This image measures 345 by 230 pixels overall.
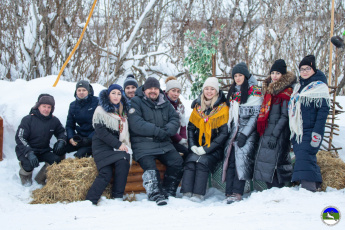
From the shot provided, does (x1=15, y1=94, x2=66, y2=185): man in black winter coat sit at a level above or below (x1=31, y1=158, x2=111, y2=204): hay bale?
above

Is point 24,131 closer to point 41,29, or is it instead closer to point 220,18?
point 41,29

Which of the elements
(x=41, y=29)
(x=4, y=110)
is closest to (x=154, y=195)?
(x=4, y=110)

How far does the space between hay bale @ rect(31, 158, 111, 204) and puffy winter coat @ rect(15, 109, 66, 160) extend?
430mm

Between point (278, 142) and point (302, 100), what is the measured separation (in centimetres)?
57

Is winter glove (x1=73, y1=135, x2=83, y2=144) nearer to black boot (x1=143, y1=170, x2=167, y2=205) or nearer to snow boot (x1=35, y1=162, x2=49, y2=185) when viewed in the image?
snow boot (x1=35, y1=162, x2=49, y2=185)

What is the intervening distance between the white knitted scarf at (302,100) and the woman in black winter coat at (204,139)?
2.72 feet

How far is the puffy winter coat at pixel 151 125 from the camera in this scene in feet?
13.1

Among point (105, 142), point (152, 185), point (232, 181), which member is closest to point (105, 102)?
point (105, 142)

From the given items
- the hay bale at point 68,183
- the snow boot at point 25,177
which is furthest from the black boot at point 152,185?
the snow boot at point 25,177

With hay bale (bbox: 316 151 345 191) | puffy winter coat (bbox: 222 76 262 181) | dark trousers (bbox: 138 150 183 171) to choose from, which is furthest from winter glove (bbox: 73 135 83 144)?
hay bale (bbox: 316 151 345 191)

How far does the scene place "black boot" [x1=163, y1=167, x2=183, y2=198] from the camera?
3.97 metres

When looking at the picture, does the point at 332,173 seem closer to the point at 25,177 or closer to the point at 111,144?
the point at 111,144

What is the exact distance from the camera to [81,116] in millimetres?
4527

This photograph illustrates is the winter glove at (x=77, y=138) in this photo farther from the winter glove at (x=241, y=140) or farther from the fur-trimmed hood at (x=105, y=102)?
the winter glove at (x=241, y=140)
